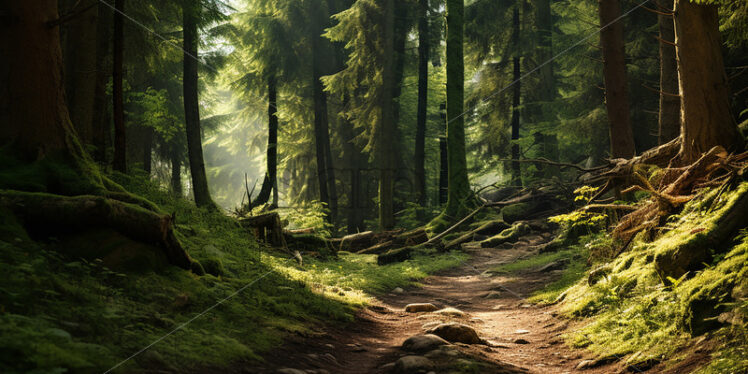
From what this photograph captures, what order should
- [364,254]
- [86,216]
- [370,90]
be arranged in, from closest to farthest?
[86,216] → [364,254] → [370,90]

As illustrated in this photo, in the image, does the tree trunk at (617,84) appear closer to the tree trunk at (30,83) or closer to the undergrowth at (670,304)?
the undergrowth at (670,304)

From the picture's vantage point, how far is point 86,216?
486cm

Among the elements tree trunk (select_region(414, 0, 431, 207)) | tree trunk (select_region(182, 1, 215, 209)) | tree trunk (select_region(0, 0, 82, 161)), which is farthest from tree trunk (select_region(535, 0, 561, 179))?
tree trunk (select_region(0, 0, 82, 161))

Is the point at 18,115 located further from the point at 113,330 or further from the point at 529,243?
the point at 529,243

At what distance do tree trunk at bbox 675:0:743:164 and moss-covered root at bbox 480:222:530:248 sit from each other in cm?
965

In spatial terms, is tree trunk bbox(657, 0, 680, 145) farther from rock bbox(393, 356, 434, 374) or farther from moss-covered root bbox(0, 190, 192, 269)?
moss-covered root bbox(0, 190, 192, 269)

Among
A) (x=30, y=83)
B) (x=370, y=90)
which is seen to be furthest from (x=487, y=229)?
(x=30, y=83)

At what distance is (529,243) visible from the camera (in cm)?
1525

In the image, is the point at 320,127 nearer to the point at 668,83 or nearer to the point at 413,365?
the point at 668,83

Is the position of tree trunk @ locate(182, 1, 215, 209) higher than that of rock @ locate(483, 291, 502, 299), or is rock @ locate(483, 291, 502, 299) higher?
tree trunk @ locate(182, 1, 215, 209)

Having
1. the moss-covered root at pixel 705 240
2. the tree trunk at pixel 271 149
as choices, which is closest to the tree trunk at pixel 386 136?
the tree trunk at pixel 271 149

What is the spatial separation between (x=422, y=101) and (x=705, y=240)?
65.3 ft

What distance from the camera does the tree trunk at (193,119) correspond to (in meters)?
13.8

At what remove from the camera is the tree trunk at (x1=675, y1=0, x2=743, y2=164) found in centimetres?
621
